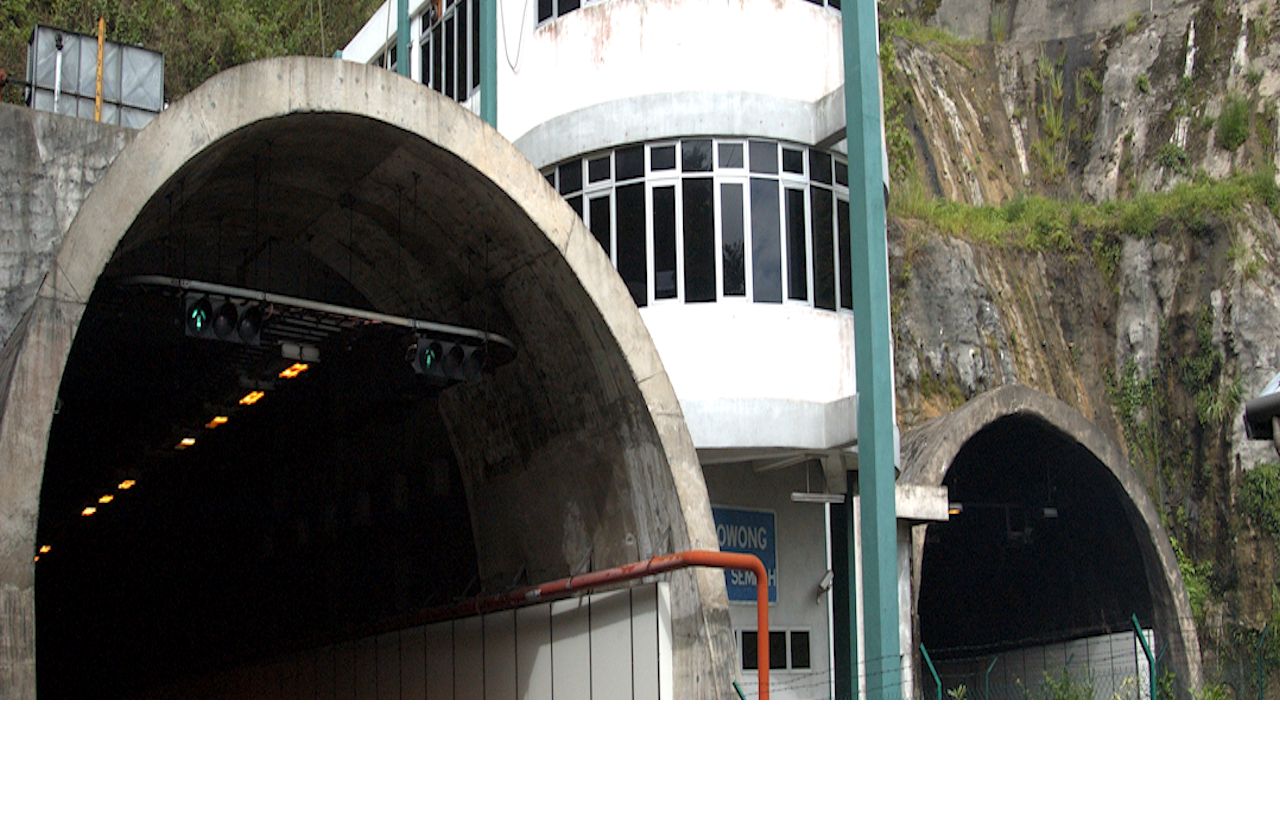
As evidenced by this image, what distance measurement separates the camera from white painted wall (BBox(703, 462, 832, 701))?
1017 inches

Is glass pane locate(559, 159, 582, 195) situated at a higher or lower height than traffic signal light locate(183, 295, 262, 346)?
higher

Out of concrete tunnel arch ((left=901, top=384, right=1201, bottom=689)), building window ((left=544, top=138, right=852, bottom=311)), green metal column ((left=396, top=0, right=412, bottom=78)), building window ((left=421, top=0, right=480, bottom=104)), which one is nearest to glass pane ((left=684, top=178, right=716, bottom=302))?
building window ((left=544, top=138, right=852, bottom=311))

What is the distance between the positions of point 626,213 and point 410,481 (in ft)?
17.6

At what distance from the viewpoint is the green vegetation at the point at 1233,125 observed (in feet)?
164

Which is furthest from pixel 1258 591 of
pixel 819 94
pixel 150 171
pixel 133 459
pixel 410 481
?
pixel 150 171

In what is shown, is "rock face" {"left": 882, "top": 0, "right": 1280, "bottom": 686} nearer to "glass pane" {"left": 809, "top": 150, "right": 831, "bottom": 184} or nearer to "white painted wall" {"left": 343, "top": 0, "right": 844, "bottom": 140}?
"glass pane" {"left": 809, "top": 150, "right": 831, "bottom": 184}

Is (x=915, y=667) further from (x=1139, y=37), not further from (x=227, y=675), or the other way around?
(x=1139, y=37)

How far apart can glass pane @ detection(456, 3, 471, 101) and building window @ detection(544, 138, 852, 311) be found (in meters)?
5.73

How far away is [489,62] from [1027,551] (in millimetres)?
15585

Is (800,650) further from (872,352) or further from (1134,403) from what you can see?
(1134,403)

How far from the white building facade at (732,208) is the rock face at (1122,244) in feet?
42.6

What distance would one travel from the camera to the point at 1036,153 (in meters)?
55.5

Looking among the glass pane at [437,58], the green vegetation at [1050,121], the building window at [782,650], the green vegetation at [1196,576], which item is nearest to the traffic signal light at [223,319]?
the building window at [782,650]

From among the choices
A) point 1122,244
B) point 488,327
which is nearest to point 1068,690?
point 488,327
